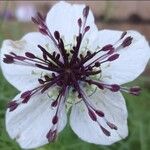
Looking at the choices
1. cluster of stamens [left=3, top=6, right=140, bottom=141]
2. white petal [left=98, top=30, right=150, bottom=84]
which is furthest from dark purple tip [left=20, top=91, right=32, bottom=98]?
white petal [left=98, top=30, right=150, bottom=84]

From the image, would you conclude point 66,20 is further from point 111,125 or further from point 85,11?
point 111,125

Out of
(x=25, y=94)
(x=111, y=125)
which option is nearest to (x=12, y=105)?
(x=25, y=94)

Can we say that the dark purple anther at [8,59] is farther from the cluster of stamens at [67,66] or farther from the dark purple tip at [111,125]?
the dark purple tip at [111,125]

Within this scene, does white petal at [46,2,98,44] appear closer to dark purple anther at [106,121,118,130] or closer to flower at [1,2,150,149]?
flower at [1,2,150,149]

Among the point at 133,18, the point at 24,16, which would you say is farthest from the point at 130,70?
the point at 133,18

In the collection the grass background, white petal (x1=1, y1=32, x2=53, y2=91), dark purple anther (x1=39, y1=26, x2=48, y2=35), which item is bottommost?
the grass background
